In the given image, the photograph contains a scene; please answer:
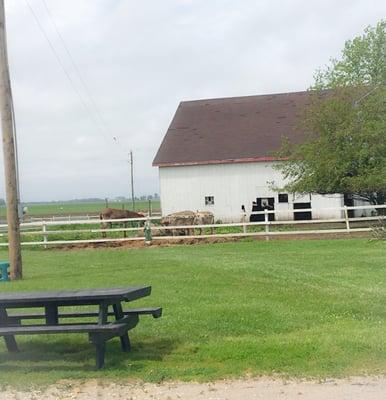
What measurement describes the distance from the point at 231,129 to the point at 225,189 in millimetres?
4769

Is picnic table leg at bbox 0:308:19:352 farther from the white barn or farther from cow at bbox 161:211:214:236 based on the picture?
the white barn

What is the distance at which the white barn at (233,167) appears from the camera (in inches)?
1447

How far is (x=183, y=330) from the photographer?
7855mm

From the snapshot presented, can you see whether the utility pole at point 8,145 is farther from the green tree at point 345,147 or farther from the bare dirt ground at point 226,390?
the green tree at point 345,147

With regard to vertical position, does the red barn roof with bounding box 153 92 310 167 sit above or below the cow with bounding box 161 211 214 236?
above

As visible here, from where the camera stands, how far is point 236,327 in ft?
25.8

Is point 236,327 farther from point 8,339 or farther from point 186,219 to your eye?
point 186,219

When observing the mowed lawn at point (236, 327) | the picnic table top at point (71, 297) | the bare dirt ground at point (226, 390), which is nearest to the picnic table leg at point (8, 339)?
the mowed lawn at point (236, 327)

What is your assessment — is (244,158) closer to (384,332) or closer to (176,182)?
(176,182)

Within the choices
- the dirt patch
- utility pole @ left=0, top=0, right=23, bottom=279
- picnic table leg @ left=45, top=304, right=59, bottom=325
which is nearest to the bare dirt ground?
picnic table leg @ left=45, top=304, right=59, bottom=325

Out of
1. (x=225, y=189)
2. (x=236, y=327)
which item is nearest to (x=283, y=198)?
(x=225, y=189)

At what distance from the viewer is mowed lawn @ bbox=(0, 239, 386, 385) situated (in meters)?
6.30

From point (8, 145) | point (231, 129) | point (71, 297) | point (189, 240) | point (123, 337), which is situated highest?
point (231, 129)

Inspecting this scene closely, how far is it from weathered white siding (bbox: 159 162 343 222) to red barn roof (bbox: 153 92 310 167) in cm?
60
